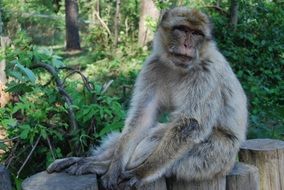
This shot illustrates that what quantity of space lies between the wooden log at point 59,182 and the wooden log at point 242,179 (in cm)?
93

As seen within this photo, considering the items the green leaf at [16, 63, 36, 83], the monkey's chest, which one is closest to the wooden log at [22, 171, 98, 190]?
the monkey's chest

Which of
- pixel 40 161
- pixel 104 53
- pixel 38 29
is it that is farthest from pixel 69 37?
pixel 40 161

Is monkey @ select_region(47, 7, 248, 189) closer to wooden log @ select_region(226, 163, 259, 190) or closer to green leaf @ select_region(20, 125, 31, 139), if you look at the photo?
wooden log @ select_region(226, 163, 259, 190)

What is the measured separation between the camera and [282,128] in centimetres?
686

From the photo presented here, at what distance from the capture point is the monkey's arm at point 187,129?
3.25 metres

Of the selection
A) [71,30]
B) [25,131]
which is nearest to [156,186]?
[25,131]

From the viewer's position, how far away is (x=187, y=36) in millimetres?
3418

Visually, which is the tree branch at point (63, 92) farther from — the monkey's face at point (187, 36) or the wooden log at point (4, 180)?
the wooden log at point (4, 180)

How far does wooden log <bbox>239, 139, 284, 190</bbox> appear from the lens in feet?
12.2

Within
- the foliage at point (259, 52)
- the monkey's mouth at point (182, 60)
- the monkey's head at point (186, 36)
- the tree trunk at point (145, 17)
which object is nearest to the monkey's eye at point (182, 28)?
the monkey's head at point (186, 36)

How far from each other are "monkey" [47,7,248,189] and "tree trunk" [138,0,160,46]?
7.42 meters

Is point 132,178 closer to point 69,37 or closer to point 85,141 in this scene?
point 85,141

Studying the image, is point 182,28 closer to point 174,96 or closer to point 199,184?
point 174,96

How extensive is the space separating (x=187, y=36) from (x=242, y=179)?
1.03 metres
